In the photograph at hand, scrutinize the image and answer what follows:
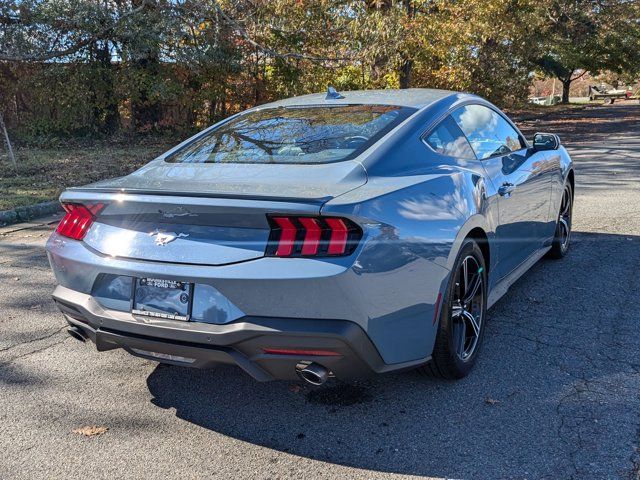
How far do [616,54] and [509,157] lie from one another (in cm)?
4436

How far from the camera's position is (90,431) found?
10.1 ft

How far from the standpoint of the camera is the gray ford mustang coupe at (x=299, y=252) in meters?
2.67

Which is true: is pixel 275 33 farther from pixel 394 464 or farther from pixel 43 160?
pixel 394 464

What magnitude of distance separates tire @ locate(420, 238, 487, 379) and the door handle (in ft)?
1.91

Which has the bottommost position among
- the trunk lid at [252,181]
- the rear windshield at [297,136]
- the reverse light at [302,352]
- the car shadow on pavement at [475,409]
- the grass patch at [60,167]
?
the car shadow on pavement at [475,409]

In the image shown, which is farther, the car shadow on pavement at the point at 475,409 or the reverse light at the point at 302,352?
the car shadow on pavement at the point at 475,409

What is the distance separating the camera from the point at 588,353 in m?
3.86

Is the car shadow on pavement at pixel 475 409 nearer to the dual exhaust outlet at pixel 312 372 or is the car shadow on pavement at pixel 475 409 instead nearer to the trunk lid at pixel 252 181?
the dual exhaust outlet at pixel 312 372

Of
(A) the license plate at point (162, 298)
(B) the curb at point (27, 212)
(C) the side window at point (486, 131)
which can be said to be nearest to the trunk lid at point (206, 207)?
(A) the license plate at point (162, 298)

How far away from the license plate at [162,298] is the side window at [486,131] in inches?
84.8

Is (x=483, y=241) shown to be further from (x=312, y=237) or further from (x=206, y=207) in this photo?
(x=206, y=207)

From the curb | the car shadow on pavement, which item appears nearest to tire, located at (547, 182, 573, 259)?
the car shadow on pavement

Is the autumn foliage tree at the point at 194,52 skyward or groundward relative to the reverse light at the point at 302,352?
skyward

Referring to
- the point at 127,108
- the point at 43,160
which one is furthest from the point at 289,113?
the point at 127,108
